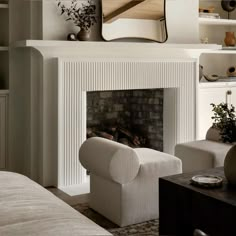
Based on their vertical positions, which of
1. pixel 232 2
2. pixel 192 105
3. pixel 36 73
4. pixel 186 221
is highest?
pixel 232 2

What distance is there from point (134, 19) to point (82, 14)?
650mm

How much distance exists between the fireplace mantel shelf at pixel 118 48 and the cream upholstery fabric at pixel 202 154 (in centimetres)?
114

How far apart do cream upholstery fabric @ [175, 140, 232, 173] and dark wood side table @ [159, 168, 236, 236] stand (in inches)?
35.7

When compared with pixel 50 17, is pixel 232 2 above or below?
above

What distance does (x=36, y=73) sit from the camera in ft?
14.0

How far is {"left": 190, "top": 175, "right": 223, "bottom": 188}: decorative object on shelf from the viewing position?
2.58 metres

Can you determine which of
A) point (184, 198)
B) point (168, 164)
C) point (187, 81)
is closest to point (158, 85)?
point (187, 81)

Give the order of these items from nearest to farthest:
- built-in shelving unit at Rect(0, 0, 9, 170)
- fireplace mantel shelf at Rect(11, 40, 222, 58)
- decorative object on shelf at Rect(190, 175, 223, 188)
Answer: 1. decorative object on shelf at Rect(190, 175, 223, 188)
2. fireplace mantel shelf at Rect(11, 40, 222, 58)
3. built-in shelving unit at Rect(0, 0, 9, 170)

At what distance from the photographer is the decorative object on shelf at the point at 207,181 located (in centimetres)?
258

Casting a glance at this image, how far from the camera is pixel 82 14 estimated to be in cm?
435

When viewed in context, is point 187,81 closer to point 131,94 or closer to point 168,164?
point 131,94

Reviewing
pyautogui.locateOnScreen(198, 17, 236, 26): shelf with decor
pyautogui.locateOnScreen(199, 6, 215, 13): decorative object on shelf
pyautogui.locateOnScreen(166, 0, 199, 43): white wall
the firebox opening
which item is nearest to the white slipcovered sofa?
the firebox opening

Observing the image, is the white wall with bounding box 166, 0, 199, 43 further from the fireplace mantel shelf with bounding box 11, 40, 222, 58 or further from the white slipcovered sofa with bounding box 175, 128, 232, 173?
the white slipcovered sofa with bounding box 175, 128, 232, 173

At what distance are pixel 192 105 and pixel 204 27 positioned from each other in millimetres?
1517
